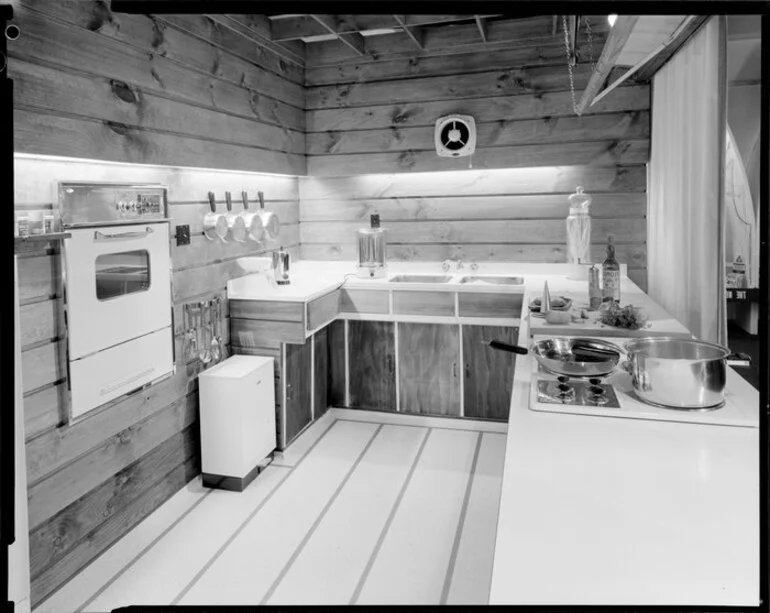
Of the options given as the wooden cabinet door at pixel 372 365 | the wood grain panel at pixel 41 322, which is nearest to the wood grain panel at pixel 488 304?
the wooden cabinet door at pixel 372 365

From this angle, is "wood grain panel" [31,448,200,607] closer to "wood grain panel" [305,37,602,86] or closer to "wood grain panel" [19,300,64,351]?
"wood grain panel" [19,300,64,351]

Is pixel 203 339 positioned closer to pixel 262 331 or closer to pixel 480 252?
pixel 262 331

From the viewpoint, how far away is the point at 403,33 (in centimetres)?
432

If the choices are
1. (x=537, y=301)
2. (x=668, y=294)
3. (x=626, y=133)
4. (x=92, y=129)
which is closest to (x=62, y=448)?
(x=92, y=129)

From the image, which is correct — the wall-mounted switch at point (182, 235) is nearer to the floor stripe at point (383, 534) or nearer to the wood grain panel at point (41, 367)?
the wood grain panel at point (41, 367)

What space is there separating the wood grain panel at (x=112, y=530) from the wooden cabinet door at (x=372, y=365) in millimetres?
1335

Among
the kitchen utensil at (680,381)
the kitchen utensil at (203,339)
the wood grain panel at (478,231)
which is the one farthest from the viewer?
the wood grain panel at (478,231)

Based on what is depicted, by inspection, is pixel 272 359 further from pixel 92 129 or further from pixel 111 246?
pixel 92 129

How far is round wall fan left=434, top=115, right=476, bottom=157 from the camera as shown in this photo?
427 centimetres

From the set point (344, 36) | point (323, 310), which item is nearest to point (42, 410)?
point (323, 310)

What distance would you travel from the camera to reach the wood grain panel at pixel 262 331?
139 inches

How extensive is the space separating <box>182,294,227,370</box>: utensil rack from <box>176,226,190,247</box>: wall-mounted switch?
0.31 m

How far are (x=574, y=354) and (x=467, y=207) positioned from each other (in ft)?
8.07

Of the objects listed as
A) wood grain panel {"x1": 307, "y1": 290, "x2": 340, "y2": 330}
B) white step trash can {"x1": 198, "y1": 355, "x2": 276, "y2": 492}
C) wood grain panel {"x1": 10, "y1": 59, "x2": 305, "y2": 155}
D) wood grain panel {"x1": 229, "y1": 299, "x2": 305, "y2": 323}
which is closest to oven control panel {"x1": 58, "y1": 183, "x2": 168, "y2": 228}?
wood grain panel {"x1": 10, "y1": 59, "x2": 305, "y2": 155}
